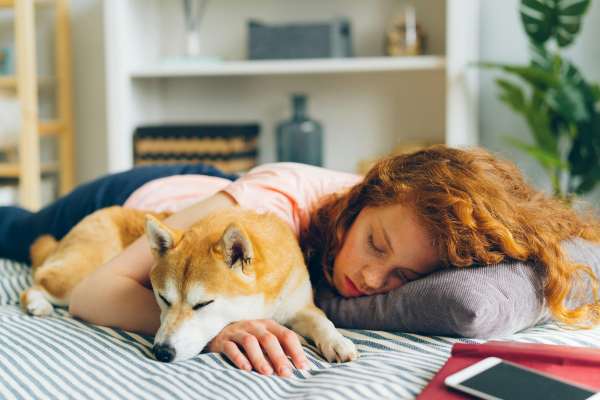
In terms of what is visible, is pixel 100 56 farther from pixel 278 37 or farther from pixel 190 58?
pixel 278 37

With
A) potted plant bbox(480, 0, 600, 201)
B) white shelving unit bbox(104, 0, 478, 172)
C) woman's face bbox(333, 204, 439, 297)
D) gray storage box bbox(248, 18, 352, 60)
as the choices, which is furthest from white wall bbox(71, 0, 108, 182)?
woman's face bbox(333, 204, 439, 297)

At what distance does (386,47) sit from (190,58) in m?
0.85

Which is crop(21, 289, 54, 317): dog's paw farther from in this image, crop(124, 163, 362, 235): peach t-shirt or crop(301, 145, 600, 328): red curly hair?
crop(301, 145, 600, 328): red curly hair

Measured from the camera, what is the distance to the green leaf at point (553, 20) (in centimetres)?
235

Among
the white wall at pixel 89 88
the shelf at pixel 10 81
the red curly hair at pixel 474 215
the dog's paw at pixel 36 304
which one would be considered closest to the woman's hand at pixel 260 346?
the red curly hair at pixel 474 215

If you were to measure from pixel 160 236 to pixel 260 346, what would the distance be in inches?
9.4

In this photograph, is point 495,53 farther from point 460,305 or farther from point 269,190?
point 460,305

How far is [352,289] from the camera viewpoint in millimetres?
1231

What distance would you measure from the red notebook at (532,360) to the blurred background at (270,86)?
1655 mm

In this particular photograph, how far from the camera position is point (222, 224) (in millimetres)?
1144

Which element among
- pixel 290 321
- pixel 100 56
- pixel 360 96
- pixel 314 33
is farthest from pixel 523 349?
pixel 100 56

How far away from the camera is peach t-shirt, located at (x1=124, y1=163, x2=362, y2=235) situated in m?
1.35

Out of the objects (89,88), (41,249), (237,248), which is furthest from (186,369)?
(89,88)

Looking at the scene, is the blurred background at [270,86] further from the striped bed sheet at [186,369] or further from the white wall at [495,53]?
the striped bed sheet at [186,369]
